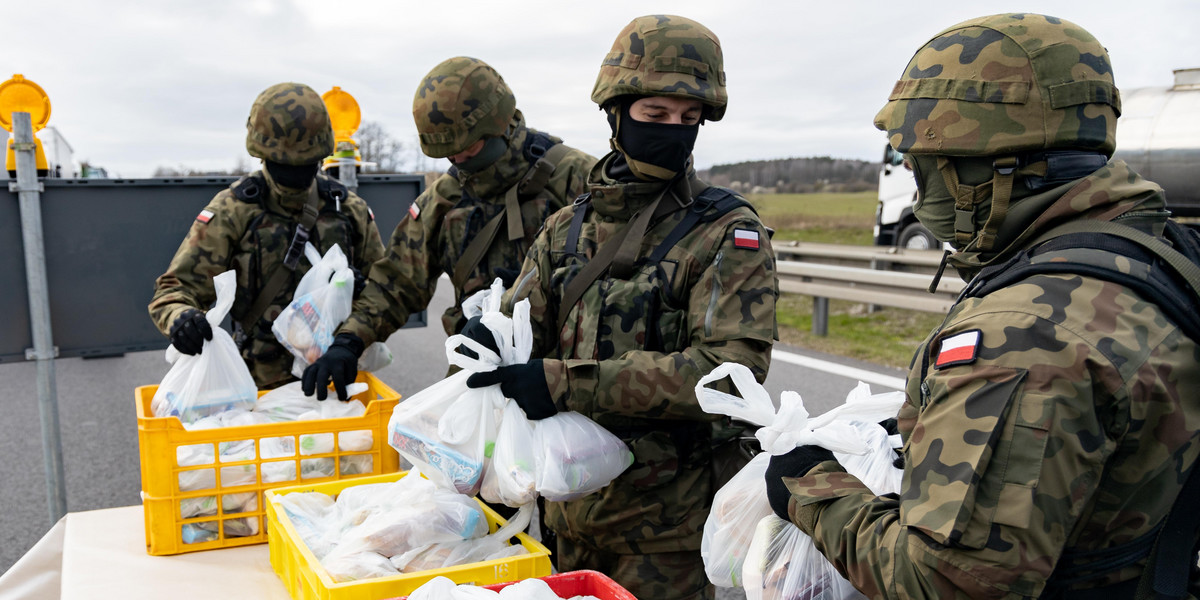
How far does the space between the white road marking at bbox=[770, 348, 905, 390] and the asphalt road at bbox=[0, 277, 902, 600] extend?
0.22 feet

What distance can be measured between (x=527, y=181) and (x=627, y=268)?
1.23 meters

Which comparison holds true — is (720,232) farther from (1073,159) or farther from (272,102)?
(272,102)

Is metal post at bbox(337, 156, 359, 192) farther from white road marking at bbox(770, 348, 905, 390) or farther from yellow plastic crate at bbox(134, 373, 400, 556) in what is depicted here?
white road marking at bbox(770, 348, 905, 390)

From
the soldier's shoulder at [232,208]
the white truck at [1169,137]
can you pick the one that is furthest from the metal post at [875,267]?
the soldier's shoulder at [232,208]

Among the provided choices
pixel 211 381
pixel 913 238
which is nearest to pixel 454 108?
pixel 211 381

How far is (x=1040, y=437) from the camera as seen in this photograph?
44.4 inches

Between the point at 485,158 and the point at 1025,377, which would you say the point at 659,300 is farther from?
the point at 485,158

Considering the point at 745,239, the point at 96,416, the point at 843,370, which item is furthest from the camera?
the point at 843,370

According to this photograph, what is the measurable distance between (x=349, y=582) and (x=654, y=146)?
4.30 feet

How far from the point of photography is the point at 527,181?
337cm

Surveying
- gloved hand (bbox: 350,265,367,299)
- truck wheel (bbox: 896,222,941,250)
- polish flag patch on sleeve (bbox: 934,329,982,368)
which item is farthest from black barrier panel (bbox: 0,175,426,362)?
truck wheel (bbox: 896,222,941,250)

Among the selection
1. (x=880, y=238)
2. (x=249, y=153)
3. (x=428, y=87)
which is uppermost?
(x=428, y=87)

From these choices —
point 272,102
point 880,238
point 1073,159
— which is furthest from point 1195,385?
point 880,238

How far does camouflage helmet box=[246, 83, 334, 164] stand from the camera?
349 centimetres
